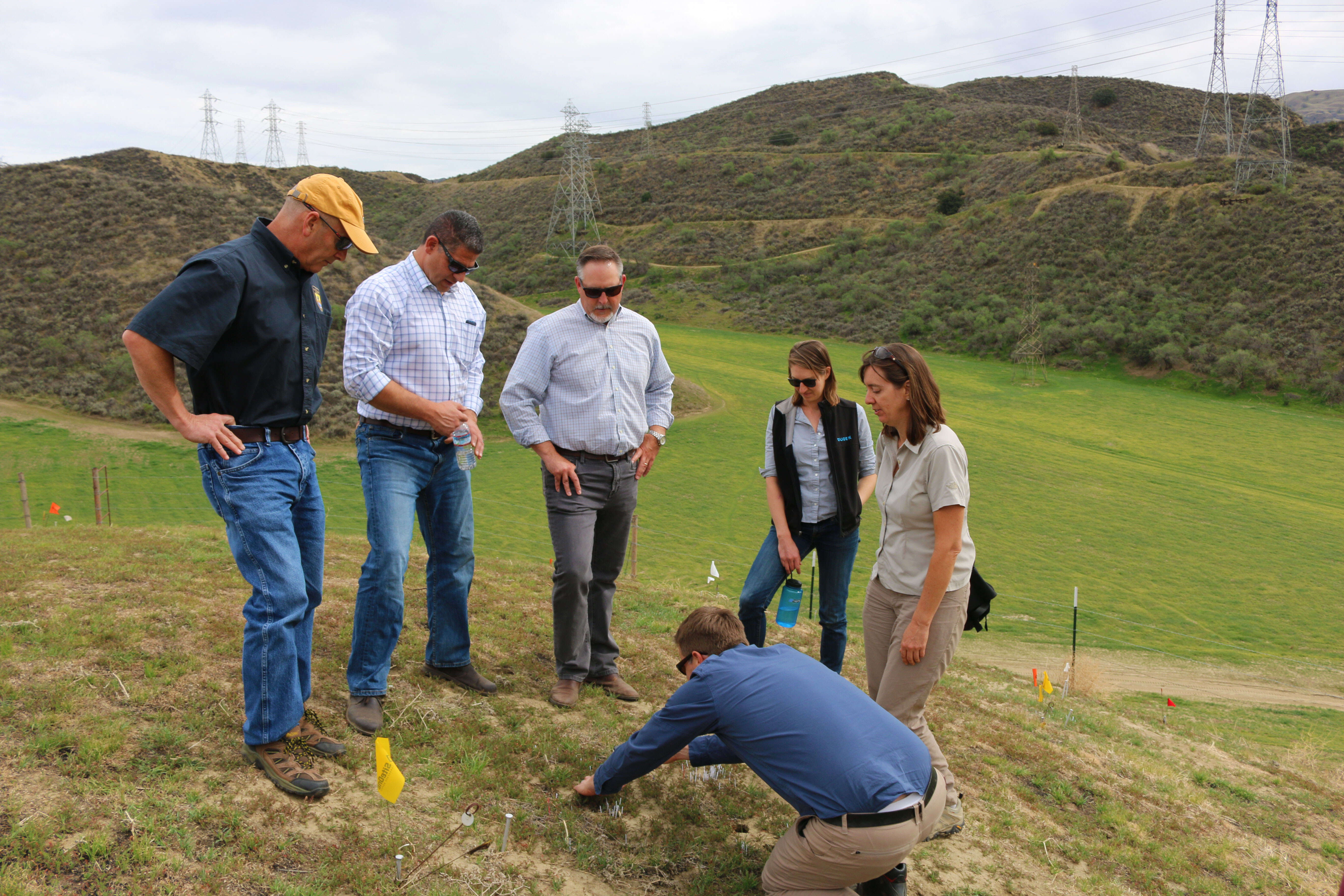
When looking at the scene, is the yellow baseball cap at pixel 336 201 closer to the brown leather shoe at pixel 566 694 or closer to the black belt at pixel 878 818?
the brown leather shoe at pixel 566 694

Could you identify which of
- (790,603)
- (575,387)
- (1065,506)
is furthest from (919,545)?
(1065,506)

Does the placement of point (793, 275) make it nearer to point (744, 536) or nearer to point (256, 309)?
point (744, 536)

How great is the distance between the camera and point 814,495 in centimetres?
447

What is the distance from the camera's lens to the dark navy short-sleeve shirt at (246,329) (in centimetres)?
285

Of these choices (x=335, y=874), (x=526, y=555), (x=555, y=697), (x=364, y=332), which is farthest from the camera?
(x=526, y=555)

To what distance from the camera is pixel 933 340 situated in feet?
120

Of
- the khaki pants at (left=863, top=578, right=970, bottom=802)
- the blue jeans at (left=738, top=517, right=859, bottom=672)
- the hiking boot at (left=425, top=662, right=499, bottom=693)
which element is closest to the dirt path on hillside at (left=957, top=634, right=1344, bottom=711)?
the blue jeans at (left=738, top=517, right=859, bottom=672)

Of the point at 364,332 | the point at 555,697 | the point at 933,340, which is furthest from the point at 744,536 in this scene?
the point at 933,340

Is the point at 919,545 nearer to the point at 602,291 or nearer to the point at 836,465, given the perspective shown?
the point at 836,465

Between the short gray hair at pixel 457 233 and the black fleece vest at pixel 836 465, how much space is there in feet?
5.94

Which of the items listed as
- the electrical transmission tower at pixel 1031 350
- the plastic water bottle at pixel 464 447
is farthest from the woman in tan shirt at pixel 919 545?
the electrical transmission tower at pixel 1031 350

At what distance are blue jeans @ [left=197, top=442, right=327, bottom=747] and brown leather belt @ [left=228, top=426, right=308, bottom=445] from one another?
18 mm

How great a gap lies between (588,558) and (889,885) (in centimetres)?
195

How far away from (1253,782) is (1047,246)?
3816cm
